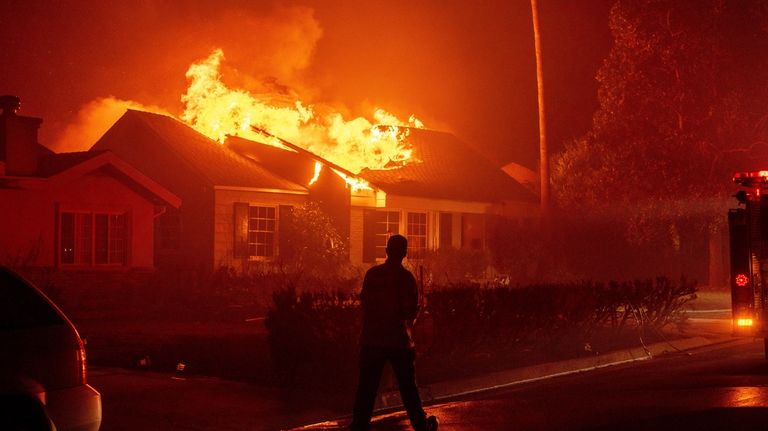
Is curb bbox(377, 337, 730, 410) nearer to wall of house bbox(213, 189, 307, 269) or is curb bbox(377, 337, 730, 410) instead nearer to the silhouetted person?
the silhouetted person

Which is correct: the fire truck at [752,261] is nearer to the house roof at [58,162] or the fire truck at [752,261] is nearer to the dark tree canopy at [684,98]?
the house roof at [58,162]

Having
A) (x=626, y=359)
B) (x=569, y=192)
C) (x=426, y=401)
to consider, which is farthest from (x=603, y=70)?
(x=426, y=401)

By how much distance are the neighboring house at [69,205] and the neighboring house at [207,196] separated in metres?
1.96

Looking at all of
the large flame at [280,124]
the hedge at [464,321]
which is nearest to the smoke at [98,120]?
the large flame at [280,124]

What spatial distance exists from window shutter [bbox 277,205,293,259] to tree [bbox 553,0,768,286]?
404 inches

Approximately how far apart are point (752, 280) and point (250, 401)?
7001 mm

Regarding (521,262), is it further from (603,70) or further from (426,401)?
(426,401)

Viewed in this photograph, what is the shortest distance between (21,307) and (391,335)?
124 inches

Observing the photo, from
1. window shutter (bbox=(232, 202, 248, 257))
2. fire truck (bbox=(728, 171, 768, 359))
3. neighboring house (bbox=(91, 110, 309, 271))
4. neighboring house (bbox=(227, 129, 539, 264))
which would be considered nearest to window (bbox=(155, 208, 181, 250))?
neighboring house (bbox=(91, 110, 309, 271))

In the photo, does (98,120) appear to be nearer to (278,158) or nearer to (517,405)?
(278,158)

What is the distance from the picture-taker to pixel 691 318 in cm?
2164

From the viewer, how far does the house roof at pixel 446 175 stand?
29.7 m

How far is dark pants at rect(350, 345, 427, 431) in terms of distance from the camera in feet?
27.3

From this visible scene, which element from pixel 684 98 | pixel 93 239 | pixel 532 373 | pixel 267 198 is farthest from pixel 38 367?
pixel 684 98
